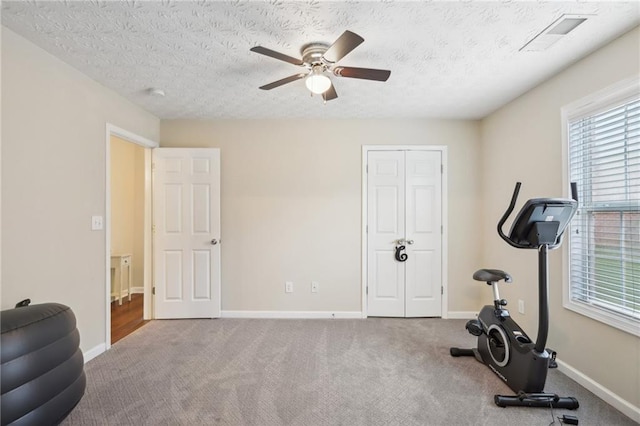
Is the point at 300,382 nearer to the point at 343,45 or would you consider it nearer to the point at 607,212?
the point at 343,45

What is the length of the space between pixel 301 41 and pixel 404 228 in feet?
7.94

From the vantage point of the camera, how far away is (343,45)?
159 cm

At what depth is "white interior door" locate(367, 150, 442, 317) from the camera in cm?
346

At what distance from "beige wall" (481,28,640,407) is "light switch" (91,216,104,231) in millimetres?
4082

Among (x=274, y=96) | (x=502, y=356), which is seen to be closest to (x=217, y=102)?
(x=274, y=96)

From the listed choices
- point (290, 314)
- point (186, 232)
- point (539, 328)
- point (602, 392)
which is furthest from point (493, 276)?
point (186, 232)

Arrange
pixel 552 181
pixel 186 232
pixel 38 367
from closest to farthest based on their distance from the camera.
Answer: pixel 38 367 < pixel 552 181 < pixel 186 232

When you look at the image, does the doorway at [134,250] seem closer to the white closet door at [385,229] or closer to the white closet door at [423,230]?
the white closet door at [385,229]

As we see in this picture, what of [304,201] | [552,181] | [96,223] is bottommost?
[96,223]

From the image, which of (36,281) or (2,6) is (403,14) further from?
(36,281)

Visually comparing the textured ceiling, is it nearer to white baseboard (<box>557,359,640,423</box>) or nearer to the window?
the window

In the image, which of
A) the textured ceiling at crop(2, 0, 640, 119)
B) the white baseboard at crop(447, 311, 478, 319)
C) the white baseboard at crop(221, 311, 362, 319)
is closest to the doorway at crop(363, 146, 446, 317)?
the white baseboard at crop(447, 311, 478, 319)

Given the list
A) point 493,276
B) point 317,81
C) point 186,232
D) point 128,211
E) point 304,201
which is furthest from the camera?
point 128,211

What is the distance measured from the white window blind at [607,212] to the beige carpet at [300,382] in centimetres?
72
